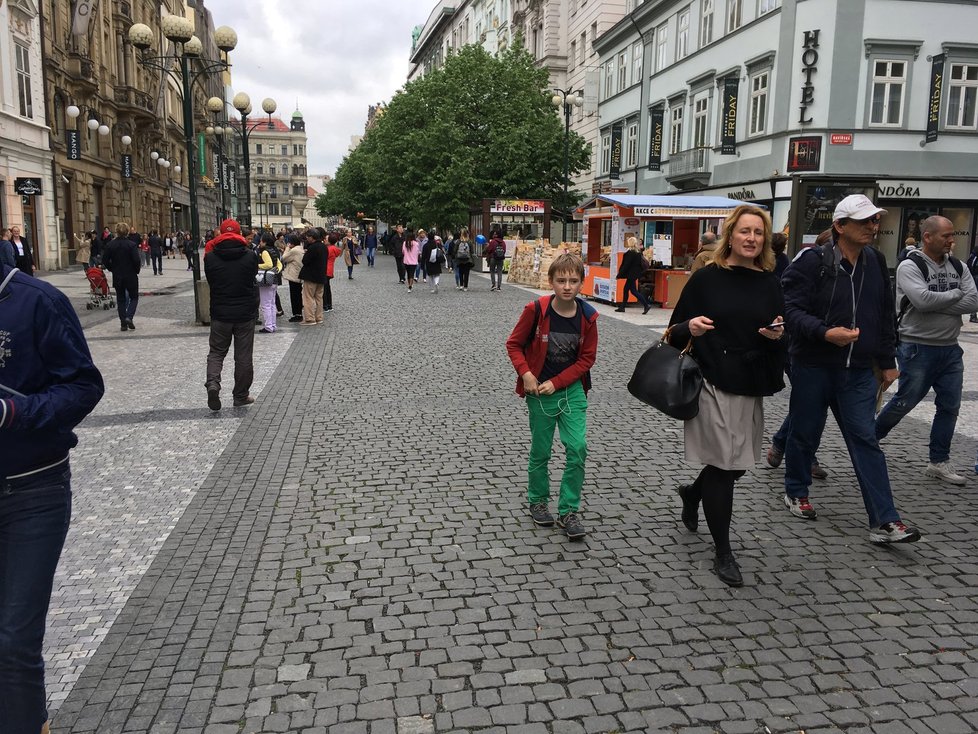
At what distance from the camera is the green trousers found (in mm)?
4703

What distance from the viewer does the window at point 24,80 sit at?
29562mm

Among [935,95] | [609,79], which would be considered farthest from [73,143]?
[935,95]

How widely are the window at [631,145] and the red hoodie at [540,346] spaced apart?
1487 inches

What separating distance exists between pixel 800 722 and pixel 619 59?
44.5 meters

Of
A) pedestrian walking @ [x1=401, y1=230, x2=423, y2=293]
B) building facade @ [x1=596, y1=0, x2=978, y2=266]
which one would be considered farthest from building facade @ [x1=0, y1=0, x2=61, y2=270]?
building facade @ [x1=596, y1=0, x2=978, y2=266]

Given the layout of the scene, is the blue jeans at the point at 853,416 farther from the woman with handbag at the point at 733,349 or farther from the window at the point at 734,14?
the window at the point at 734,14

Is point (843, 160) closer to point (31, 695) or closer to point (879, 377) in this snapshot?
point (879, 377)

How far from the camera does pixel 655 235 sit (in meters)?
20.0

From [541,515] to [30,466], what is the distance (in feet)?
10.0

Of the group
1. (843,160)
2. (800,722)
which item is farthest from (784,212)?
(800,722)

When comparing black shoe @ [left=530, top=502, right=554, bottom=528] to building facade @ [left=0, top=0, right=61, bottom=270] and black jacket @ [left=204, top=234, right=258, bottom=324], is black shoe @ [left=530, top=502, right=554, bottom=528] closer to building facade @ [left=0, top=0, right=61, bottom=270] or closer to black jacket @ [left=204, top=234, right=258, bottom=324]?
black jacket @ [left=204, top=234, right=258, bottom=324]

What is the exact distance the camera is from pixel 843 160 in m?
27.2

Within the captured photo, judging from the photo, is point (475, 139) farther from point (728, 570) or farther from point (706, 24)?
point (728, 570)

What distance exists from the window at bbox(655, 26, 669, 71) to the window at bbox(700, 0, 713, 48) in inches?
143
